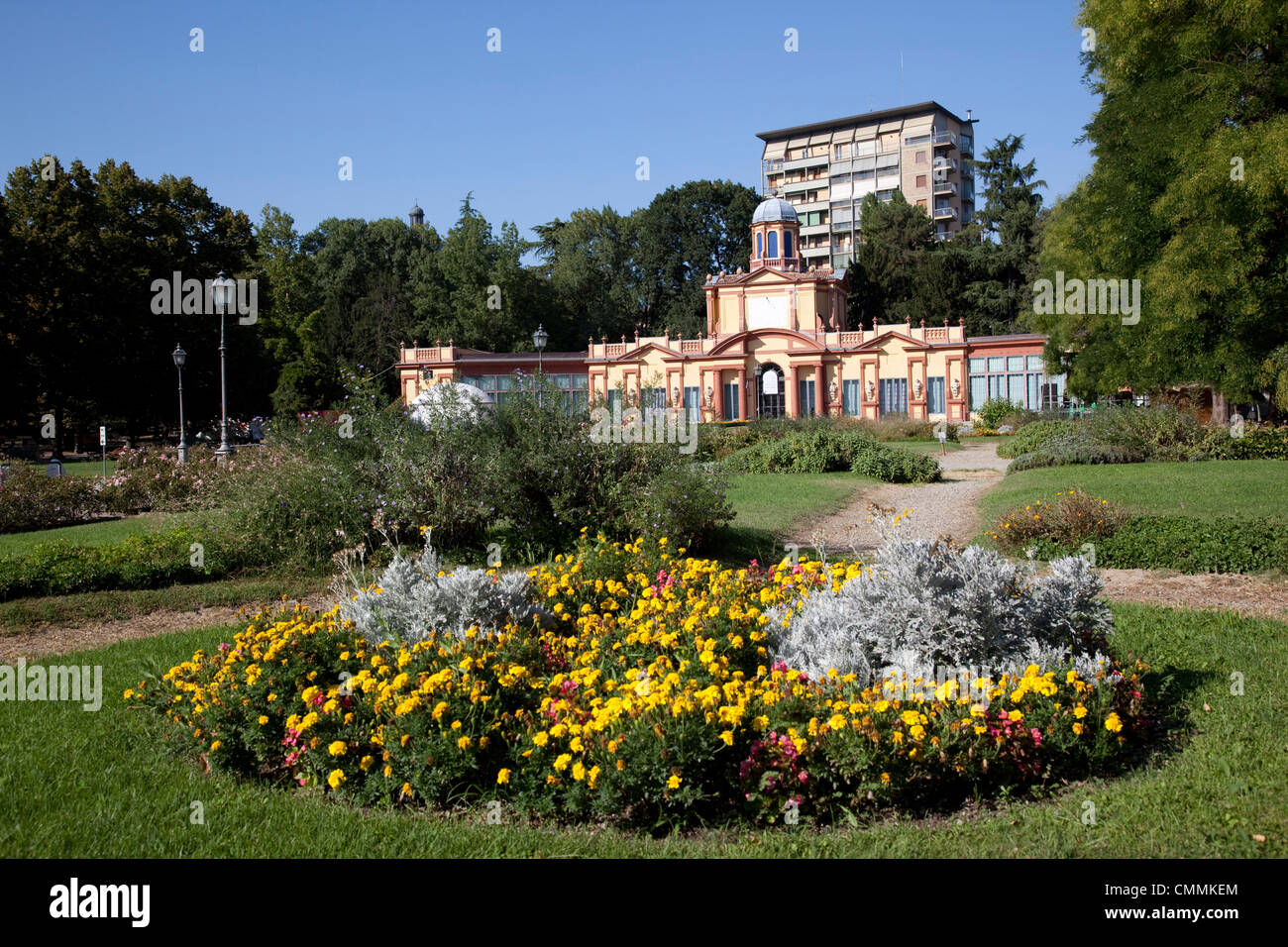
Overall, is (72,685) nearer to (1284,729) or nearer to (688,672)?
(688,672)

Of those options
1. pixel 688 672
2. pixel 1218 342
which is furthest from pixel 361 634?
pixel 1218 342

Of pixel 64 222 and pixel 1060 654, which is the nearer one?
pixel 1060 654

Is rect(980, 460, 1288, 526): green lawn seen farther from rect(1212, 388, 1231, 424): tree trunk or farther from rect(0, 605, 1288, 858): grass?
rect(0, 605, 1288, 858): grass

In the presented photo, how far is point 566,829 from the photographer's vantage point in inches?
170

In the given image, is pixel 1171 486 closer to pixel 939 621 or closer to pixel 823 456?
pixel 823 456

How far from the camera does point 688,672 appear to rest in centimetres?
513

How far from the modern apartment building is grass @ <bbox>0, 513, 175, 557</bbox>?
6499 centimetres

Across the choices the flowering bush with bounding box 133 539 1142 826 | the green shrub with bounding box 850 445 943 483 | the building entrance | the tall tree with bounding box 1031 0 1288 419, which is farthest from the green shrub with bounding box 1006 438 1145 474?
the building entrance

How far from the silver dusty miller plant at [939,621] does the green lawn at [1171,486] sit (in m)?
7.11

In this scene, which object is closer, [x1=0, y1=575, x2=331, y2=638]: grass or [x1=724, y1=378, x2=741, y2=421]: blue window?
[x1=0, y1=575, x2=331, y2=638]: grass

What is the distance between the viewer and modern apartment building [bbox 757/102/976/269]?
2977 inches

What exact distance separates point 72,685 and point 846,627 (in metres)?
5.36

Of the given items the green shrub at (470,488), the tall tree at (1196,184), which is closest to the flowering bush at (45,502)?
the green shrub at (470,488)

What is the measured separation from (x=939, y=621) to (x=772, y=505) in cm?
1017
